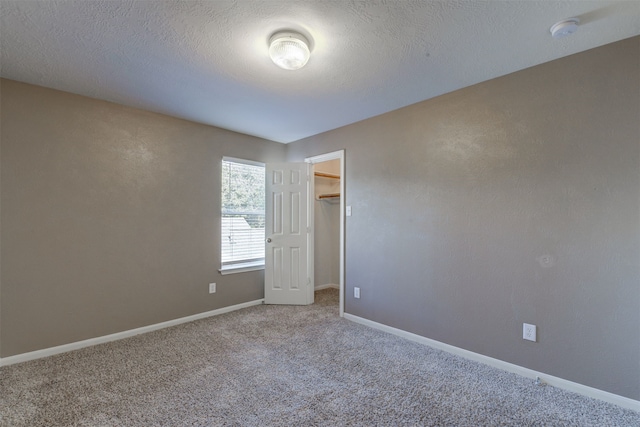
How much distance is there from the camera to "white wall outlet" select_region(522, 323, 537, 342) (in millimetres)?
2228

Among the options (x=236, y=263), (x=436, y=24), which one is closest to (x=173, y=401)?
(x=236, y=263)

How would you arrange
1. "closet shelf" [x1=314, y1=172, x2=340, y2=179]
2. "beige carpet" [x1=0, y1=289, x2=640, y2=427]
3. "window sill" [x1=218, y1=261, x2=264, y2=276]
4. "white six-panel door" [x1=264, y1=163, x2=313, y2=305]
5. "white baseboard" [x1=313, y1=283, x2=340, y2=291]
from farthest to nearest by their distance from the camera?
"white baseboard" [x1=313, y1=283, x2=340, y2=291]
"closet shelf" [x1=314, y1=172, x2=340, y2=179]
"white six-panel door" [x1=264, y1=163, x2=313, y2=305]
"window sill" [x1=218, y1=261, x2=264, y2=276]
"beige carpet" [x1=0, y1=289, x2=640, y2=427]

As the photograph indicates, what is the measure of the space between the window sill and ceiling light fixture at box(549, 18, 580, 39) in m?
3.77

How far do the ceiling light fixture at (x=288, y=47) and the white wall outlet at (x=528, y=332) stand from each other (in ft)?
8.43

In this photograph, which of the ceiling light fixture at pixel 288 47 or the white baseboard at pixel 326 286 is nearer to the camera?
the ceiling light fixture at pixel 288 47

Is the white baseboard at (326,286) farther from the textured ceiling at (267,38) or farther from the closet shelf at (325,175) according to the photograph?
the textured ceiling at (267,38)

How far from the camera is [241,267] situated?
395cm

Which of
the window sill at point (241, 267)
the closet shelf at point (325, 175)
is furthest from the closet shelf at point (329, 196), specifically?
the window sill at point (241, 267)

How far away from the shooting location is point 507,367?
7.68ft

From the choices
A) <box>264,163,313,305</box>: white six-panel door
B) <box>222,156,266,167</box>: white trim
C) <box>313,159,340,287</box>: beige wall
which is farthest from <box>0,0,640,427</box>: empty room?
<box>313,159,340,287</box>: beige wall

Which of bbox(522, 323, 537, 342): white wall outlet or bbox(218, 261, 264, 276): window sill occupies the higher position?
bbox(218, 261, 264, 276): window sill

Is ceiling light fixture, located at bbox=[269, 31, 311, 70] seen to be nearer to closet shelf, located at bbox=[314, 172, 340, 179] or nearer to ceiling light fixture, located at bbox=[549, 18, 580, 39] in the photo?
ceiling light fixture, located at bbox=[549, 18, 580, 39]

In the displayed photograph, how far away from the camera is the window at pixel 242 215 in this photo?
12.7ft

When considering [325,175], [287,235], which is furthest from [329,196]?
[287,235]
